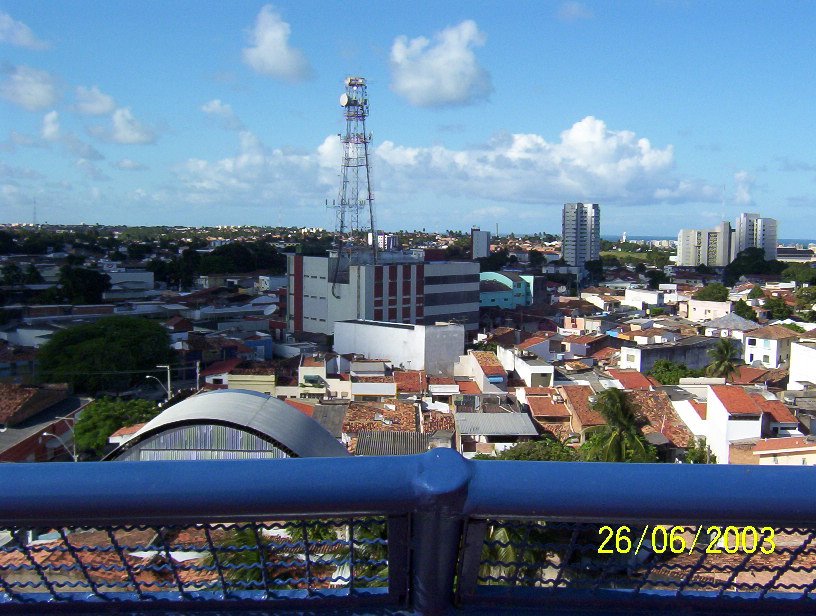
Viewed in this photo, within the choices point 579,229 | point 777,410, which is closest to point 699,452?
point 777,410

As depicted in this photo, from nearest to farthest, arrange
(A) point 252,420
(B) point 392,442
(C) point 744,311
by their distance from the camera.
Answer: (A) point 252,420 < (B) point 392,442 < (C) point 744,311

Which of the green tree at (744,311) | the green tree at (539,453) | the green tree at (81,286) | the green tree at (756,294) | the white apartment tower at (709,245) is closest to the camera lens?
the green tree at (539,453)

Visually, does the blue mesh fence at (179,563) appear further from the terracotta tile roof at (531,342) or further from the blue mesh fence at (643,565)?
the terracotta tile roof at (531,342)

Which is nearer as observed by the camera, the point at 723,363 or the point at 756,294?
the point at 723,363

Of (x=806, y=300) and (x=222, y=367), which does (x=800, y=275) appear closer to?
(x=806, y=300)

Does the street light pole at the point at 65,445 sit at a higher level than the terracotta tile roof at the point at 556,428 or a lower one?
lower

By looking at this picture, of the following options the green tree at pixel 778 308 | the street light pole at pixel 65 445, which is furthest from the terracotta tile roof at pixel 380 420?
the green tree at pixel 778 308
